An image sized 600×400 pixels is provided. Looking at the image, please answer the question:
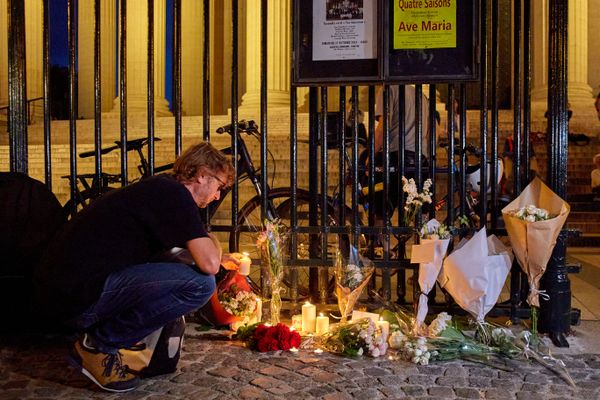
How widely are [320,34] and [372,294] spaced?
2077mm

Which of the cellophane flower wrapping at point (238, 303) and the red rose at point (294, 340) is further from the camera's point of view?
the cellophane flower wrapping at point (238, 303)

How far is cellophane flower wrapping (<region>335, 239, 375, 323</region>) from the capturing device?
396 centimetres

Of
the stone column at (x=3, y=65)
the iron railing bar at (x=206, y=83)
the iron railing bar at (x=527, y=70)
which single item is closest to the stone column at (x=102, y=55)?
the stone column at (x=3, y=65)

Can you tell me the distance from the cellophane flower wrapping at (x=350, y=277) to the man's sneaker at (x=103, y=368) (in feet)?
4.94

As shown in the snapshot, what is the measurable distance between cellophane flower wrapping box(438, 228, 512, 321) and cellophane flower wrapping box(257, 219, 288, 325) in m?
1.16

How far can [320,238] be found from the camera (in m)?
4.73

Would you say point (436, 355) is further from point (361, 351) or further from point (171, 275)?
point (171, 275)

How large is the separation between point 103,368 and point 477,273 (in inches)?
91.6

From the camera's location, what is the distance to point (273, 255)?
411cm

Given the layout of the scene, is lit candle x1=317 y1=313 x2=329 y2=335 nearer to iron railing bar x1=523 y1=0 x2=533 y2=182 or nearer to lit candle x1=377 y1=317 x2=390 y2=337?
lit candle x1=377 y1=317 x2=390 y2=337

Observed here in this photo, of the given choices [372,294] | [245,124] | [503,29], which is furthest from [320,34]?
[503,29]

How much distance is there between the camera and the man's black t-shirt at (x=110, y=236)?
3045mm

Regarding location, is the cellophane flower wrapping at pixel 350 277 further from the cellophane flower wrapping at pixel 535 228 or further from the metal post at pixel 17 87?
the metal post at pixel 17 87

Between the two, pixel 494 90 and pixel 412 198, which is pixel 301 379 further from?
pixel 494 90
